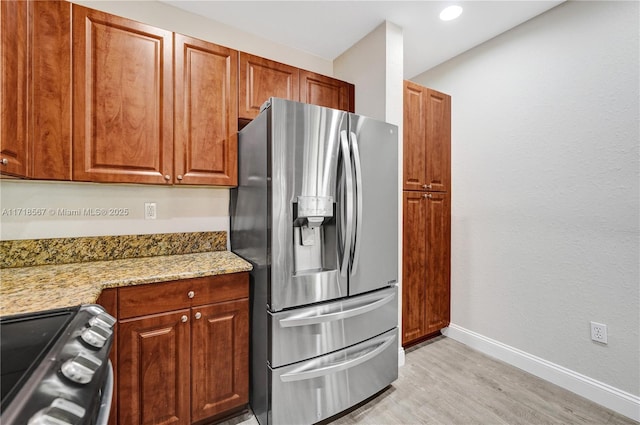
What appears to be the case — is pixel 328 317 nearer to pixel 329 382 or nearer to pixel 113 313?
pixel 329 382

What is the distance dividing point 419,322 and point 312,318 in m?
1.38

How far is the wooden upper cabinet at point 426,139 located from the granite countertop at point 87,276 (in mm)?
1608

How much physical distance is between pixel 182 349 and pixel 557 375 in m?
2.54

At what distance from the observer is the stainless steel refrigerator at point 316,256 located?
1503mm

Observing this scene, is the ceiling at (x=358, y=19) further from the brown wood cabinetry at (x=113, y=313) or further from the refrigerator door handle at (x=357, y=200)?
the brown wood cabinetry at (x=113, y=313)

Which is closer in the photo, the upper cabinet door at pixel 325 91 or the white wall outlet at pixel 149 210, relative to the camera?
the white wall outlet at pixel 149 210

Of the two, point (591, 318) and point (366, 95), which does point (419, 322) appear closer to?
point (591, 318)

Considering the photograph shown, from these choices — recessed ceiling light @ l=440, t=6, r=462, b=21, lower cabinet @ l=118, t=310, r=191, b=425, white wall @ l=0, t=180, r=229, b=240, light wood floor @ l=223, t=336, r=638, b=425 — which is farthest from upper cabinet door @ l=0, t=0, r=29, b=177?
recessed ceiling light @ l=440, t=6, r=462, b=21

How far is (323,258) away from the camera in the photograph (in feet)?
5.56

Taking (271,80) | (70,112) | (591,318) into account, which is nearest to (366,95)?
(271,80)

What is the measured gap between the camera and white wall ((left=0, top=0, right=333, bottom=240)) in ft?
5.41

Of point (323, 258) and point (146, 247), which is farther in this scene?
point (146, 247)

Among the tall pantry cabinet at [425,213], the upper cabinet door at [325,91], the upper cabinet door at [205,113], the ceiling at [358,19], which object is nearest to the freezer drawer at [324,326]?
the tall pantry cabinet at [425,213]

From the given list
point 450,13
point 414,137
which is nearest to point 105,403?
point 414,137
